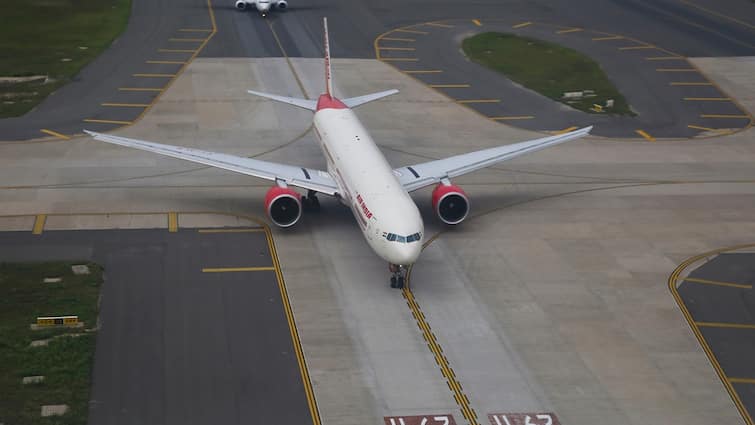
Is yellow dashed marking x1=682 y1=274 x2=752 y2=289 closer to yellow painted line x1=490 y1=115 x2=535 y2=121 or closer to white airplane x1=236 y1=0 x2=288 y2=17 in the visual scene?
yellow painted line x1=490 y1=115 x2=535 y2=121

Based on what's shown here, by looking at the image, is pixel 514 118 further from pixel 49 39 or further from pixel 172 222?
pixel 49 39

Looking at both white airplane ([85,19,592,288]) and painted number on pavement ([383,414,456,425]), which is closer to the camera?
painted number on pavement ([383,414,456,425])

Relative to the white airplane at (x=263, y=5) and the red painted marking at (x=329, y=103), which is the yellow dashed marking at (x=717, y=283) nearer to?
the red painted marking at (x=329, y=103)

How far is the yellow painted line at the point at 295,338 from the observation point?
42562 mm

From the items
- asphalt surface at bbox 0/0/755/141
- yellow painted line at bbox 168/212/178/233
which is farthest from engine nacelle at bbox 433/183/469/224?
asphalt surface at bbox 0/0/755/141

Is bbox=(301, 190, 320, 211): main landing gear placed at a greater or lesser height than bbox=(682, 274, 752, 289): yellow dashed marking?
greater

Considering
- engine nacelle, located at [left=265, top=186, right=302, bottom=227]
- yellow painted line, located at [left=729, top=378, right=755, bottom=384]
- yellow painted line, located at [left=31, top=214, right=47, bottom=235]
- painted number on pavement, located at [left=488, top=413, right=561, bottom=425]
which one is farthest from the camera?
yellow painted line, located at [left=31, top=214, right=47, bottom=235]

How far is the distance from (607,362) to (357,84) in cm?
4761

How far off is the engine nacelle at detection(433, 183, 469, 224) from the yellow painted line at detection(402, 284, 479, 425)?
695 centimetres

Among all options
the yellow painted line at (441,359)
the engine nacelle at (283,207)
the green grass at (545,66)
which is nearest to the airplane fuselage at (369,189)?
the yellow painted line at (441,359)

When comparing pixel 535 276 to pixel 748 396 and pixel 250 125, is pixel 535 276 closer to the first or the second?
pixel 748 396

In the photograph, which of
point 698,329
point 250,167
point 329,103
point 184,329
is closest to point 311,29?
point 329,103

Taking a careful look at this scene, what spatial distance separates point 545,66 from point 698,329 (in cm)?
5007

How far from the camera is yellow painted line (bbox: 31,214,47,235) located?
2288 inches
